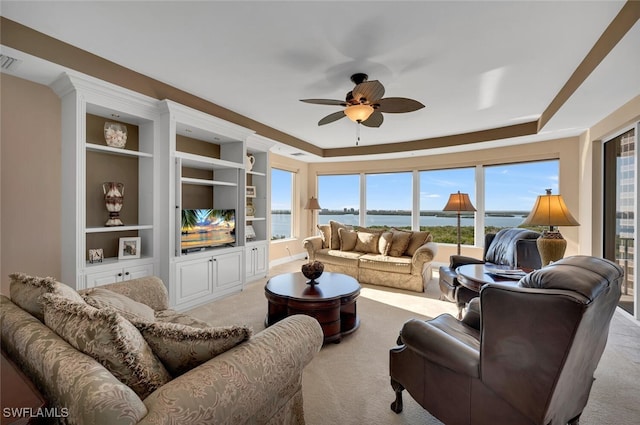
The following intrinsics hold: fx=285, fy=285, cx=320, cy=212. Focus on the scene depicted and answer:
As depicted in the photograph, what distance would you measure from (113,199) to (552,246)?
4.32 m

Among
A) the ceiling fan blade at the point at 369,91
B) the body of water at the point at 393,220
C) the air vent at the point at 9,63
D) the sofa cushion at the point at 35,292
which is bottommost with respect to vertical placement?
the sofa cushion at the point at 35,292

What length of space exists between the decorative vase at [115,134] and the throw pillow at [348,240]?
3558 millimetres

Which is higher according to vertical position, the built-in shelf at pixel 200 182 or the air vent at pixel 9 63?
the air vent at pixel 9 63

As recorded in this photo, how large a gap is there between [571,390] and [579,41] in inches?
102

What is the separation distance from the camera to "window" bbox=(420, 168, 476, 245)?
5.77 m

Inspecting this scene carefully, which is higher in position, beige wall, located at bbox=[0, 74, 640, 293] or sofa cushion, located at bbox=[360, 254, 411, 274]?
beige wall, located at bbox=[0, 74, 640, 293]

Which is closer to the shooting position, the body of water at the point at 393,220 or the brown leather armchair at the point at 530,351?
the brown leather armchair at the point at 530,351

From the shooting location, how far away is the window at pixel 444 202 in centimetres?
577

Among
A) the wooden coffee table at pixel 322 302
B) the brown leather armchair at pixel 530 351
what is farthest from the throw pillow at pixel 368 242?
the brown leather armchair at pixel 530 351

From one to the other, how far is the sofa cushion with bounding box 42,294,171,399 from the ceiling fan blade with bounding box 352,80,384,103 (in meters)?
2.33

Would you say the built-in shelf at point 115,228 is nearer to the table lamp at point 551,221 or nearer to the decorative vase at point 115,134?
the decorative vase at point 115,134

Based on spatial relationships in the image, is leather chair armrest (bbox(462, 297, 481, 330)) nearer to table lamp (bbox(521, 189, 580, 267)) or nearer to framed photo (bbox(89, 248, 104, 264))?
table lamp (bbox(521, 189, 580, 267))

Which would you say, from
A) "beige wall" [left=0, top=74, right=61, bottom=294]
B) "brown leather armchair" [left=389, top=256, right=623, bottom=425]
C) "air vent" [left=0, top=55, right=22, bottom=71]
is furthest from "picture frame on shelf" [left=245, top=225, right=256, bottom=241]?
"brown leather armchair" [left=389, top=256, right=623, bottom=425]

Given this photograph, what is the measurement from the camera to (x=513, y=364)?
1219 mm
